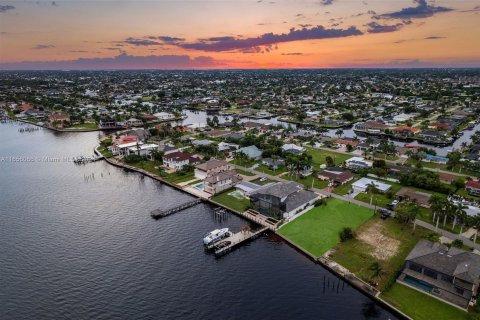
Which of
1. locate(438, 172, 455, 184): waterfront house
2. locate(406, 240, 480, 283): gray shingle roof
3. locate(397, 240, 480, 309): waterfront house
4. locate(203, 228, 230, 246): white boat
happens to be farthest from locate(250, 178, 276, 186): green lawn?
locate(438, 172, 455, 184): waterfront house

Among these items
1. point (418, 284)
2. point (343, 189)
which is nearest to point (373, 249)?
point (418, 284)

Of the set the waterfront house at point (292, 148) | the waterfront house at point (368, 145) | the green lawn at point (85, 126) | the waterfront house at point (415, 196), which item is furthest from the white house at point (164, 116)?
the waterfront house at point (415, 196)

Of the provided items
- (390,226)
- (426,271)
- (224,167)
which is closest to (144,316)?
(426,271)

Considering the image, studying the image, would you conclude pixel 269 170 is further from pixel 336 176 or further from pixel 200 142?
A: pixel 200 142

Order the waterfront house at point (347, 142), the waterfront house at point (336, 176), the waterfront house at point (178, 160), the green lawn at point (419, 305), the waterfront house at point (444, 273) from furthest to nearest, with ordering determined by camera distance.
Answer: the waterfront house at point (347, 142) < the waterfront house at point (178, 160) < the waterfront house at point (336, 176) < the waterfront house at point (444, 273) < the green lawn at point (419, 305)

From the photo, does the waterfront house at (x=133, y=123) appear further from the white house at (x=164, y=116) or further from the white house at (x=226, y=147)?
the white house at (x=226, y=147)

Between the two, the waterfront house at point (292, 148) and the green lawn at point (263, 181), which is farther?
the waterfront house at point (292, 148)

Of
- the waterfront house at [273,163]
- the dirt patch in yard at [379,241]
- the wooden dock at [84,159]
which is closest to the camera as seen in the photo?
the dirt patch in yard at [379,241]
